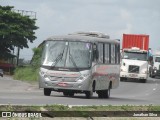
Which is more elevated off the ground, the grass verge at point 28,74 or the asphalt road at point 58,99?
the asphalt road at point 58,99

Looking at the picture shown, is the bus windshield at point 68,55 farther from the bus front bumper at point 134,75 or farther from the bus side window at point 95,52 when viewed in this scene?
the bus front bumper at point 134,75

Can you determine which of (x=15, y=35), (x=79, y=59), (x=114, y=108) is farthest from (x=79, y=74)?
(x=15, y=35)

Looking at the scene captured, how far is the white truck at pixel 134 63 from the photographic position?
174 ft

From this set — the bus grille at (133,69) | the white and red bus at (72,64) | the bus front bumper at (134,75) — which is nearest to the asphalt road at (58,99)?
the white and red bus at (72,64)

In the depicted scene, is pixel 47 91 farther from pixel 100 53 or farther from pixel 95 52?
pixel 100 53

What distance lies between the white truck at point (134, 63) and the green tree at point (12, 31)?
84.6 feet

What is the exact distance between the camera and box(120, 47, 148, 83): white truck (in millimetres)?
53188

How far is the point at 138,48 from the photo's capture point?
52781 millimetres

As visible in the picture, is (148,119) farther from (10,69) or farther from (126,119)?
(10,69)

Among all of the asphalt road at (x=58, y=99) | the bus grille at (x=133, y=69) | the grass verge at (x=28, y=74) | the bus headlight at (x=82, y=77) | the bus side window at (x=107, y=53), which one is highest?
the bus side window at (x=107, y=53)

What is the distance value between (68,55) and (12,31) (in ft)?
168

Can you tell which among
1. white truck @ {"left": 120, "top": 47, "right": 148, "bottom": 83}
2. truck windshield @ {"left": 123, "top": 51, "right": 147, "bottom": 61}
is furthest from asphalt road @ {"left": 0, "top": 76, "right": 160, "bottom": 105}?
truck windshield @ {"left": 123, "top": 51, "right": 147, "bottom": 61}

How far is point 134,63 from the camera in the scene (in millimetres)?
53688

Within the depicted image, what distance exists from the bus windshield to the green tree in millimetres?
49975
